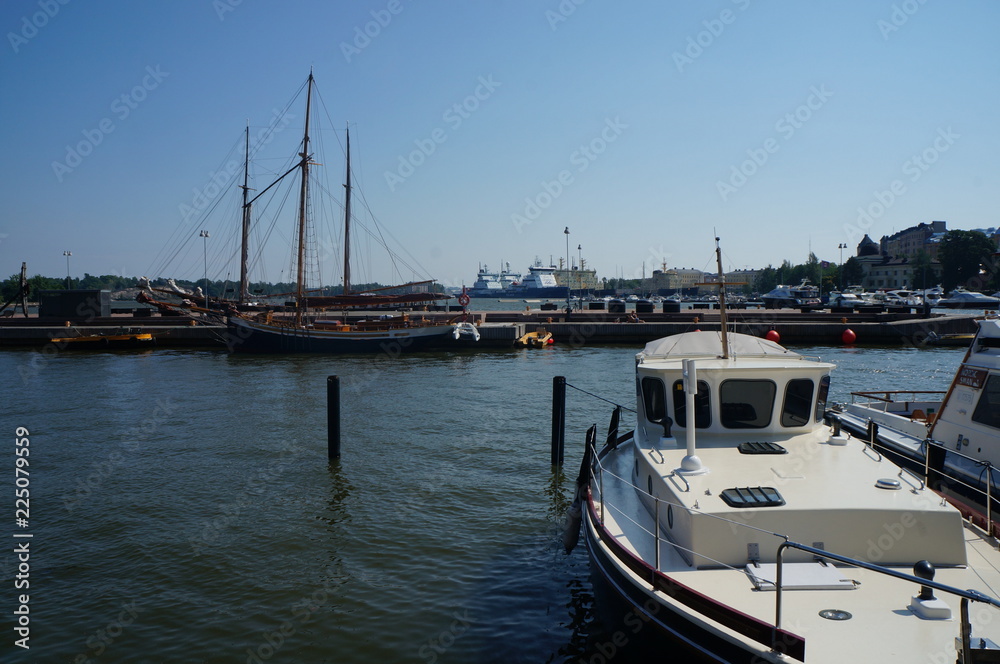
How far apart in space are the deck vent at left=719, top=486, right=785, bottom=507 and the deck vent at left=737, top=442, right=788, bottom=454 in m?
1.48

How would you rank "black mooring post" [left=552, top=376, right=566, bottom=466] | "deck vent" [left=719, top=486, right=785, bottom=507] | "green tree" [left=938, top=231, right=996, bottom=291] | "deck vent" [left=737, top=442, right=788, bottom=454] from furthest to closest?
"green tree" [left=938, top=231, right=996, bottom=291]
"black mooring post" [left=552, top=376, right=566, bottom=466]
"deck vent" [left=737, top=442, right=788, bottom=454]
"deck vent" [left=719, top=486, right=785, bottom=507]

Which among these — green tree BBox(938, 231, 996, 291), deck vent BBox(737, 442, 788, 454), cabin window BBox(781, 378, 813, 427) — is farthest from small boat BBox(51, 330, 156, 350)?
green tree BBox(938, 231, 996, 291)

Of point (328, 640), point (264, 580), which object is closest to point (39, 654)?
point (264, 580)

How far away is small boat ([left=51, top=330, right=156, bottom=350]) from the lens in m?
48.2

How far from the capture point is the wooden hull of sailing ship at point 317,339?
46750mm

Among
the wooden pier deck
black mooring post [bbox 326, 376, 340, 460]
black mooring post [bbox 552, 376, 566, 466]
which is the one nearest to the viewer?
black mooring post [bbox 552, 376, 566, 466]

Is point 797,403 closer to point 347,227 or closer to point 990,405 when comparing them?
point 990,405

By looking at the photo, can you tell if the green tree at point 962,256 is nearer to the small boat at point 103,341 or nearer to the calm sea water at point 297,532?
the calm sea water at point 297,532

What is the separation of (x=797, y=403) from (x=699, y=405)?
144 centimetres

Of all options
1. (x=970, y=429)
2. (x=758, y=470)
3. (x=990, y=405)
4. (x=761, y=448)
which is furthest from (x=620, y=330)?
(x=758, y=470)

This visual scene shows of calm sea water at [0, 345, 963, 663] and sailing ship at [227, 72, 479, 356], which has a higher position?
sailing ship at [227, 72, 479, 356]

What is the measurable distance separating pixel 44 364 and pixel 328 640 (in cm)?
3913

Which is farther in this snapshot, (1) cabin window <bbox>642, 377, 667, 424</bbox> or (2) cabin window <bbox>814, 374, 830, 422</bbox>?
(1) cabin window <bbox>642, 377, 667, 424</bbox>

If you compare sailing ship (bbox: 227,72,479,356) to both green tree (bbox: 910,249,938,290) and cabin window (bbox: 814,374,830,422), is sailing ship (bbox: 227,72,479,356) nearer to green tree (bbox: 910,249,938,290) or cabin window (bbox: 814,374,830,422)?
cabin window (bbox: 814,374,830,422)
